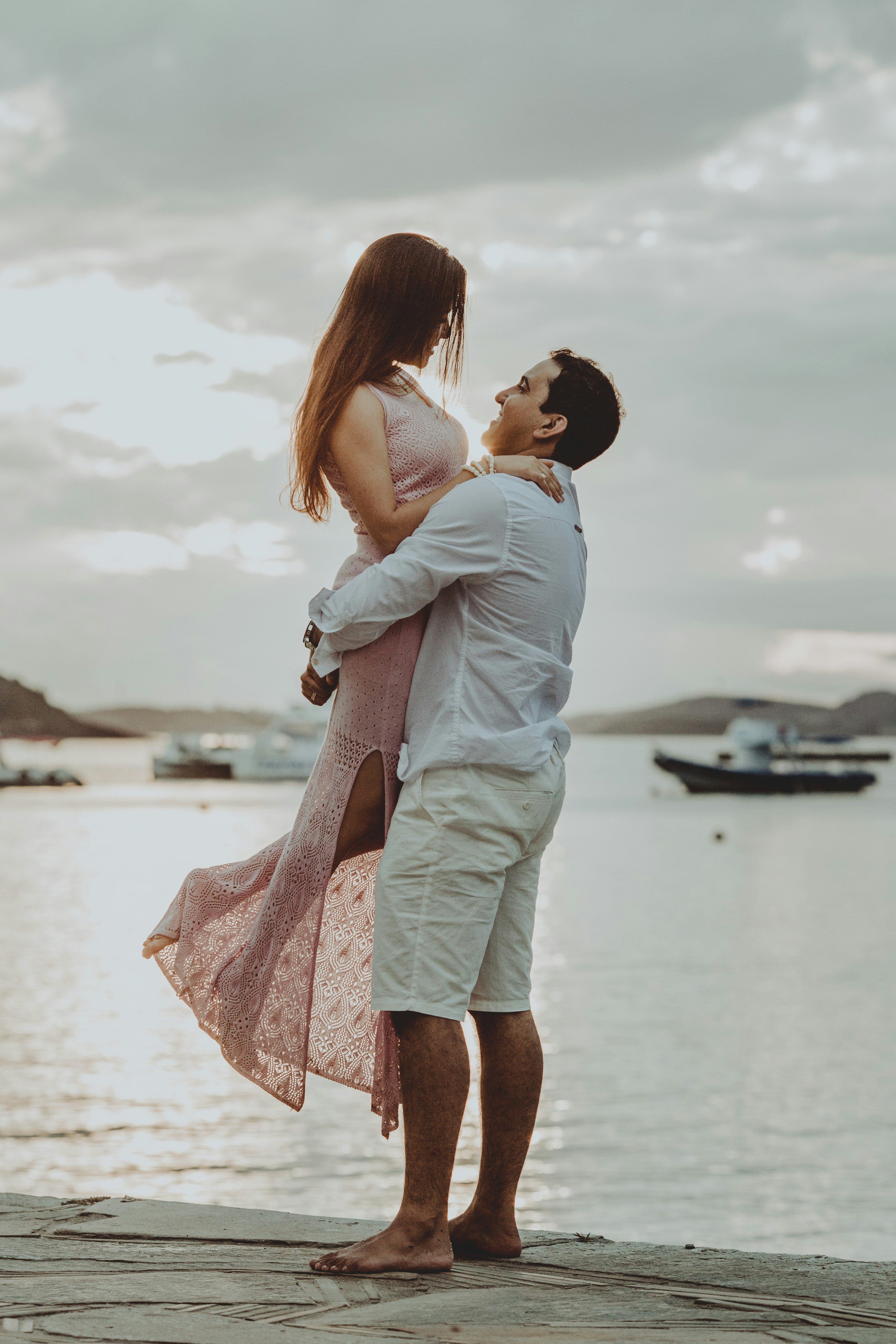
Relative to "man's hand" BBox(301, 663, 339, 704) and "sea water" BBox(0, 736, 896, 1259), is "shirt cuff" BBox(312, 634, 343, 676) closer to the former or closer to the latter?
"man's hand" BBox(301, 663, 339, 704)

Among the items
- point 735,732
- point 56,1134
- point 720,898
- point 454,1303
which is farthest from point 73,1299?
point 735,732

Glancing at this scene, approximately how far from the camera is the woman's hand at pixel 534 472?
8.21 ft

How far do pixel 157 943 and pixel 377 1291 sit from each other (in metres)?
0.84

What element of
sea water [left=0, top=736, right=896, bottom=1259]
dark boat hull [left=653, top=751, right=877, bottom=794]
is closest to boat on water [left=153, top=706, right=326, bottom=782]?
dark boat hull [left=653, top=751, right=877, bottom=794]

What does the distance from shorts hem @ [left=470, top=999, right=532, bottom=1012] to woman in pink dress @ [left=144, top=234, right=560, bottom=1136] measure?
0.22 m

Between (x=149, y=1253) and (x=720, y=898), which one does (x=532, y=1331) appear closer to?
(x=149, y=1253)

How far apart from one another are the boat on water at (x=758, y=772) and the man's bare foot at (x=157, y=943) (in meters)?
65.2

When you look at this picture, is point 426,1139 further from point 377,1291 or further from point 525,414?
point 525,414

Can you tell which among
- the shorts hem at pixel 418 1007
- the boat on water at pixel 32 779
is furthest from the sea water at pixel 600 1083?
the boat on water at pixel 32 779

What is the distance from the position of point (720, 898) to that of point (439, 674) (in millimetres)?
31044

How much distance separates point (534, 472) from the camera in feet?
8.22

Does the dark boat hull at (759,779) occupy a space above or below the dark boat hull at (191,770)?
above

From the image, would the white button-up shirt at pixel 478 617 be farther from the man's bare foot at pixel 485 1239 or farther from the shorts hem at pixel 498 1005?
the man's bare foot at pixel 485 1239

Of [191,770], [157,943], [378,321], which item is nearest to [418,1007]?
[157,943]
